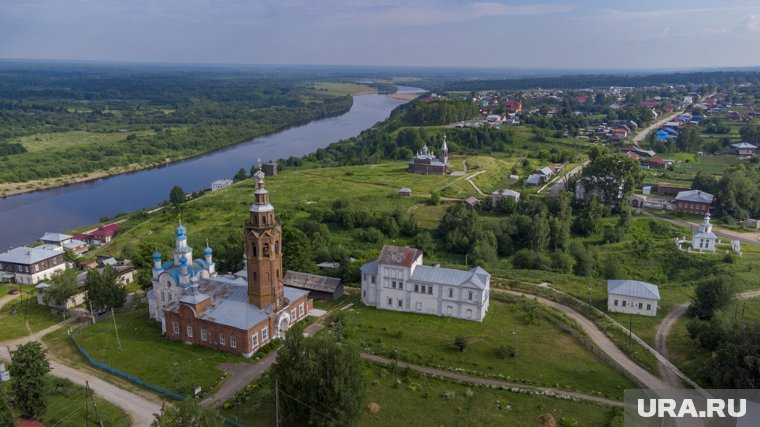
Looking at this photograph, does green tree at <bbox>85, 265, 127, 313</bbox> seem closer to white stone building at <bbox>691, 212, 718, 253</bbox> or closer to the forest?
white stone building at <bbox>691, 212, 718, 253</bbox>

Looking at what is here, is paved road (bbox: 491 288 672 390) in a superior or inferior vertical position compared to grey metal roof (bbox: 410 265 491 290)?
inferior

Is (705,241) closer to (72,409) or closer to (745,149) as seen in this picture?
(72,409)

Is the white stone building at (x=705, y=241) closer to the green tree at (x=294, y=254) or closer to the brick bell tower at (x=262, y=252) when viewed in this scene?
the green tree at (x=294, y=254)

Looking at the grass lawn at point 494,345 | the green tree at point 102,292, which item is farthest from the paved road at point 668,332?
the green tree at point 102,292

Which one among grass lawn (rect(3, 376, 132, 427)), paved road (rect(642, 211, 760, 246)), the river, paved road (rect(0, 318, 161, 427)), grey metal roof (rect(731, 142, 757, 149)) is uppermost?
grey metal roof (rect(731, 142, 757, 149))

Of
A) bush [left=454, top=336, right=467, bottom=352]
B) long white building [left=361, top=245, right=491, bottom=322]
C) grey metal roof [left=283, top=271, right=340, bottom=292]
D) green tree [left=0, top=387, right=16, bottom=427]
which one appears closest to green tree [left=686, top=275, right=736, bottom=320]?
long white building [left=361, top=245, right=491, bottom=322]
